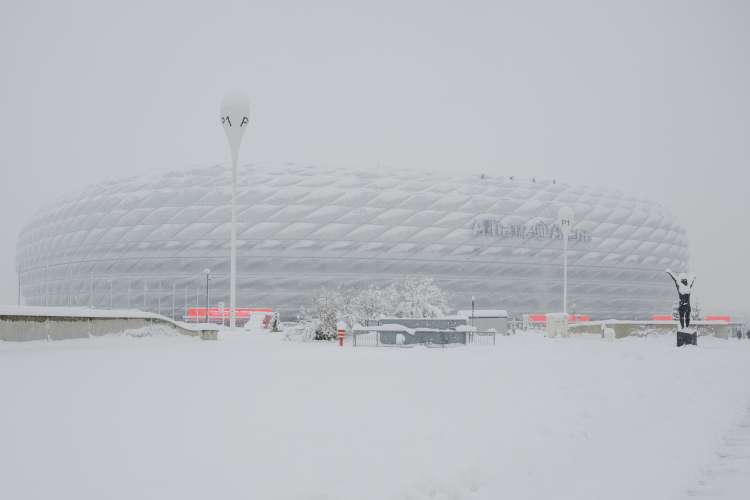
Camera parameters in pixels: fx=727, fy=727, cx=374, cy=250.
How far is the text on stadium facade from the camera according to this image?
76.1m

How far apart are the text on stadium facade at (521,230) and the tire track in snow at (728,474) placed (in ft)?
226

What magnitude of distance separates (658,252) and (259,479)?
9194 centimetres

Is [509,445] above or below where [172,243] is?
below

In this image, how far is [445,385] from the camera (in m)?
Answer: 10.7

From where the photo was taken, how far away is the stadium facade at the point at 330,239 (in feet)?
235

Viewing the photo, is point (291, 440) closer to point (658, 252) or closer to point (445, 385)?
point (445, 385)

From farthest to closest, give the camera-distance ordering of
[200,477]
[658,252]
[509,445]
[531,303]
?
[658,252] → [531,303] → [509,445] → [200,477]

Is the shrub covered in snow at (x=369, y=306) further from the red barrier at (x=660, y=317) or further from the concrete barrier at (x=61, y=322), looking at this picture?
the red barrier at (x=660, y=317)

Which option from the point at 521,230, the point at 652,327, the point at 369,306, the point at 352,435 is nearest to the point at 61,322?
the point at 352,435

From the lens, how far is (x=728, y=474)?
5648mm

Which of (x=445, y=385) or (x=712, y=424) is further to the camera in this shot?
(x=445, y=385)

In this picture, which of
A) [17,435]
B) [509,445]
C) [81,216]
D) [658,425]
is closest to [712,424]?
[658,425]

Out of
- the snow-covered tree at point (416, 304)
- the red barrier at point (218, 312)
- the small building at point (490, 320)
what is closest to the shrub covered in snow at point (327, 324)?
the snow-covered tree at point (416, 304)

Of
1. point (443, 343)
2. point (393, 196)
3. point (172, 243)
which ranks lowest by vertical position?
point (443, 343)
